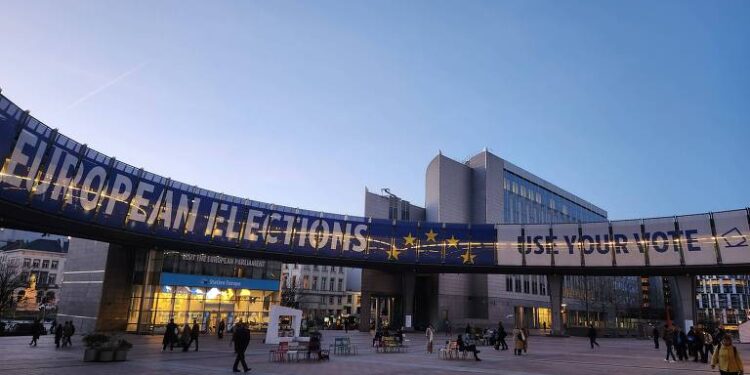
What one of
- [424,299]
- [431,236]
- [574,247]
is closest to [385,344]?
[431,236]

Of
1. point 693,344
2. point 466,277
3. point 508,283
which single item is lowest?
point 693,344

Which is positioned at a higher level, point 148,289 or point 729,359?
point 148,289

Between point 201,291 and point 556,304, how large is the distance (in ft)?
128

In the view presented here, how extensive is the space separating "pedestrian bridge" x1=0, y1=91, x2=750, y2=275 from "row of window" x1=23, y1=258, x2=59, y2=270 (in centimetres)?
10336

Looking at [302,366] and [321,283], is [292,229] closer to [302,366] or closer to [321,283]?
[302,366]

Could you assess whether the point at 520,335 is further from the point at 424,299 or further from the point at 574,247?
the point at 424,299

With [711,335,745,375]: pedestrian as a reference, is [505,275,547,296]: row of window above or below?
above

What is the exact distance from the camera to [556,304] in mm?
56812

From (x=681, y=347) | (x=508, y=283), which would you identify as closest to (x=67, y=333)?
(x=681, y=347)

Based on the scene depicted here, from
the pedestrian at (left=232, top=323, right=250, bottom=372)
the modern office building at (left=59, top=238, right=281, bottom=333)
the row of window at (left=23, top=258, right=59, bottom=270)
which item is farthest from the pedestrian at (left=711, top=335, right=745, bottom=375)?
the row of window at (left=23, top=258, right=59, bottom=270)

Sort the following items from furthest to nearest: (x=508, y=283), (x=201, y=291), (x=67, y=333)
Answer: (x=508, y=283) < (x=201, y=291) < (x=67, y=333)

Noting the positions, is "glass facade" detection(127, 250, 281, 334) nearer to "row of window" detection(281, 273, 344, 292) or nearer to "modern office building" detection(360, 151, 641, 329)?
"modern office building" detection(360, 151, 641, 329)

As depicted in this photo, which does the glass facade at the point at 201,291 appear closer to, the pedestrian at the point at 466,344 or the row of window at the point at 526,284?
the pedestrian at the point at 466,344

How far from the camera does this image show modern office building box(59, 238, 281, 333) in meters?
46.1
